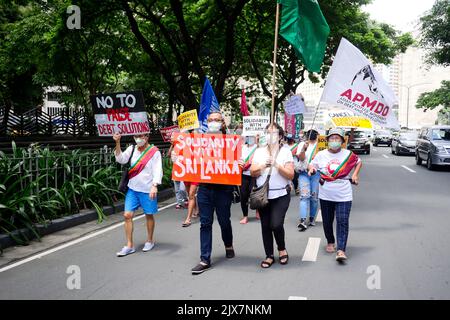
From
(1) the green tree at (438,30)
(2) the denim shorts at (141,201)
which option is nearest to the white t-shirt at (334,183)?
(2) the denim shorts at (141,201)

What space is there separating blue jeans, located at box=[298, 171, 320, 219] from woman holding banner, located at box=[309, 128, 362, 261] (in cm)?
181

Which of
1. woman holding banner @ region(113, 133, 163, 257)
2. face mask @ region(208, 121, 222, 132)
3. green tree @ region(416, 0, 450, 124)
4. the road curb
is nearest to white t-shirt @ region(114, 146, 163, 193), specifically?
woman holding banner @ region(113, 133, 163, 257)

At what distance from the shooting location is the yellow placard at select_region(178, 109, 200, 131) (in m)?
9.69

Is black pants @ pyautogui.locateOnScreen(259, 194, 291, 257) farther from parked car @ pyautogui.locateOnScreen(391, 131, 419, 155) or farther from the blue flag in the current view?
parked car @ pyautogui.locateOnScreen(391, 131, 419, 155)

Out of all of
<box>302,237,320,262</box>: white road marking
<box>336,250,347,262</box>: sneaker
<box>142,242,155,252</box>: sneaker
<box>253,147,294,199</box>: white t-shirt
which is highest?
<box>253,147,294,199</box>: white t-shirt

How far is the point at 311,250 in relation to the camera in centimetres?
664

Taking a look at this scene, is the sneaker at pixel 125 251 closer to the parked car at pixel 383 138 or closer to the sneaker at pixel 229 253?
the sneaker at pixel 229 253

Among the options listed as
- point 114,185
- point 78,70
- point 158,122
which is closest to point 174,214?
point 114,185

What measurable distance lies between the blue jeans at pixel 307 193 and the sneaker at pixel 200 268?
295cm

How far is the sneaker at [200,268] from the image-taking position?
5508 millimetres

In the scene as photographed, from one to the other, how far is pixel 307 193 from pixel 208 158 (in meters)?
2.92

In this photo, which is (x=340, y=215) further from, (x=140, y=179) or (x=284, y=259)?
(x=140, y=179)

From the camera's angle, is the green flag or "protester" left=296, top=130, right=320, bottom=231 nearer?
the green flag
